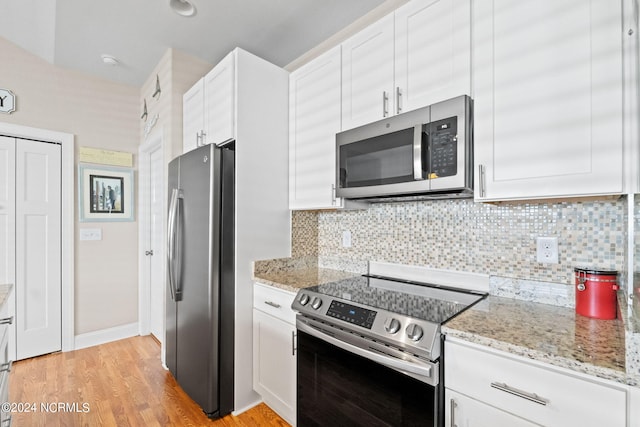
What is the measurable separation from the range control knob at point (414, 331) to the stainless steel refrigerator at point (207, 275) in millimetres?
1207

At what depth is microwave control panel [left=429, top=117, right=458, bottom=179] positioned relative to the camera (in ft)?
4.40

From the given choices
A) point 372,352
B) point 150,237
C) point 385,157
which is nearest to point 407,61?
point 385,157

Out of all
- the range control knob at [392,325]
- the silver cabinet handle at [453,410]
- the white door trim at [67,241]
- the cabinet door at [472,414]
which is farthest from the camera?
the white door trim at [67,241]

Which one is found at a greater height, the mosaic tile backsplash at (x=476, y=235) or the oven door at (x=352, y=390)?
the mosaic tile backsplash at (x=476, y=235)

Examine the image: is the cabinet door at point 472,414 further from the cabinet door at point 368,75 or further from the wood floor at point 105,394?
the cabinet door at point 368,75

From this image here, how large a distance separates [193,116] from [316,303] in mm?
1851

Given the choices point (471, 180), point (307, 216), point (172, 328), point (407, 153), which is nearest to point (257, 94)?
point (307, 216)

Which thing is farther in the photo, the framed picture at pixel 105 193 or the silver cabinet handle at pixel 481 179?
the framed picture at pixel 105 193

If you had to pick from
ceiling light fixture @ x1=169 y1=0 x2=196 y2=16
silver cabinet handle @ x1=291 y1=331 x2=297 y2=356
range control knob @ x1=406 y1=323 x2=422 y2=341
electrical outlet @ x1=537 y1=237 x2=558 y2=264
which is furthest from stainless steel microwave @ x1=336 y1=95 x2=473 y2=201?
ceiling light fixture @ x1=169 y1=0 x2=196 y2=16

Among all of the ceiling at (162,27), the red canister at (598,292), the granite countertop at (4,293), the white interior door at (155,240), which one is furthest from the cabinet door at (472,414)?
the white interior door at (155,240)

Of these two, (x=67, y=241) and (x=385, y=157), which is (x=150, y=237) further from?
(x=385, y=157)

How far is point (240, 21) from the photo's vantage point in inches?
88.4

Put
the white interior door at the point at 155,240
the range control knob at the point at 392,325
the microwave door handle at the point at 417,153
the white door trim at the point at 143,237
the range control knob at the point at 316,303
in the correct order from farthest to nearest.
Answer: the white door trim at the point at 143,237 < the white interior door at the point at 155,240 < the range control knob at the point at 316,303 < the microwave door handle at the point at 417,153 < the range control knob at the point at 392,325

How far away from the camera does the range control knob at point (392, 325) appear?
1193mm
